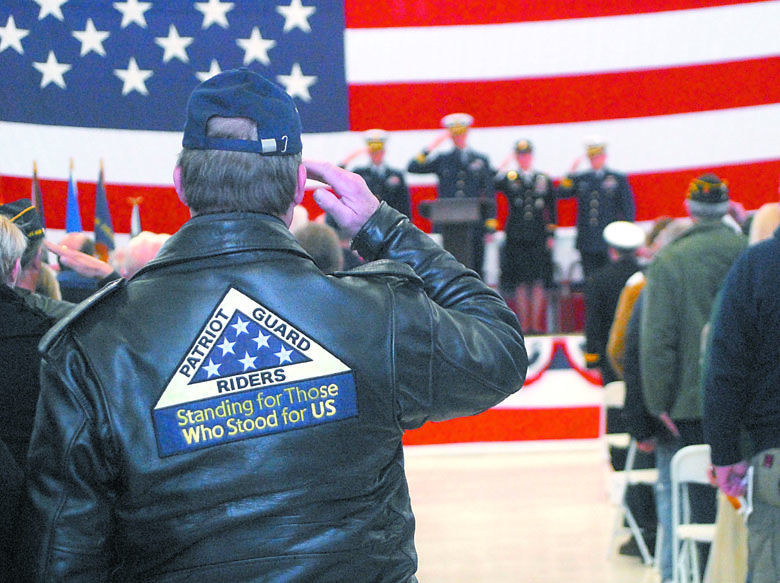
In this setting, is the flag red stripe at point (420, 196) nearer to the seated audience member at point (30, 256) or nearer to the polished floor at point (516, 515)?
the polished floor at point (516, 515)

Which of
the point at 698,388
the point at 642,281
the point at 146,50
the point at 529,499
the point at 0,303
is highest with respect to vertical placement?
the point at 146,50

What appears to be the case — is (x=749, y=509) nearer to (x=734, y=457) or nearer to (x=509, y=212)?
(x=734, y=457)

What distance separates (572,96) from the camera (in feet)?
30.9

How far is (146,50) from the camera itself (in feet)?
28.1

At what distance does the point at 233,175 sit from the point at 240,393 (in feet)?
0.75

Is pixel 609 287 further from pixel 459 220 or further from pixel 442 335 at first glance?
pixel 442 335

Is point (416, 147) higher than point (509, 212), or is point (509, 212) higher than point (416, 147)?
point (416, 147)

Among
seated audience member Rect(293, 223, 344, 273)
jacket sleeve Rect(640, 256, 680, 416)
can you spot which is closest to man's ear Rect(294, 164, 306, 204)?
seated audience member Rect(293, 223, 344, 273)

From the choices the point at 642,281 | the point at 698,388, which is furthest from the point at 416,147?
the point at 698,388

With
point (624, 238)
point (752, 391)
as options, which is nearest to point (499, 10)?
point (624, 238)

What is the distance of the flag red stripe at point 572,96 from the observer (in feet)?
30.1

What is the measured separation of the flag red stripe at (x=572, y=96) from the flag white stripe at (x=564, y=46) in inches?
3.2

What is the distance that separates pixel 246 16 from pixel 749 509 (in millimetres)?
7292

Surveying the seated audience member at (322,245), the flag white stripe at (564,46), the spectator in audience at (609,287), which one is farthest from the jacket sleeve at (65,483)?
the flag white stripe at (564,46)
